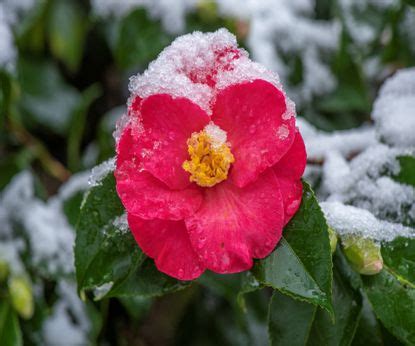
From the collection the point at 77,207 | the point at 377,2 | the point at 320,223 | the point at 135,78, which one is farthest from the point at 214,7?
the point at 320,223

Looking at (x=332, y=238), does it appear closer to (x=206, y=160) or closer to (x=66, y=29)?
(x=206, y=160)

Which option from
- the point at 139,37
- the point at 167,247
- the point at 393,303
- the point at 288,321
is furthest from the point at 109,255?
the point at 139,37

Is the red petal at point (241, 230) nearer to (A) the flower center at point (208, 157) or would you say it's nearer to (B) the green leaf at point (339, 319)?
(A) the flower center at point (208, 157)

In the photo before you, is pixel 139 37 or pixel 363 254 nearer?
pixel 363 254

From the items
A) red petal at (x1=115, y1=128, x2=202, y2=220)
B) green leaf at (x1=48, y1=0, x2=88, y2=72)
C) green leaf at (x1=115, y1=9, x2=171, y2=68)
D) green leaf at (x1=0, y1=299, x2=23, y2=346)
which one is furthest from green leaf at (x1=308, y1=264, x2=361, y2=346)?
green leaf at (x1=48, y1=0, x2=88, y2=72)

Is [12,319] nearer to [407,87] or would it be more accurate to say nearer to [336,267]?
[336,267]

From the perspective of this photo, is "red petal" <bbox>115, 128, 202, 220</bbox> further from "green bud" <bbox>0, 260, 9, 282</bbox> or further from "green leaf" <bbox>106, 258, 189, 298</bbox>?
"green bud" <bbox>0, 260, 9, 282</bbox>

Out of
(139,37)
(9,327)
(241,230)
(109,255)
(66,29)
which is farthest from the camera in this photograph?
Answer: (66,29)

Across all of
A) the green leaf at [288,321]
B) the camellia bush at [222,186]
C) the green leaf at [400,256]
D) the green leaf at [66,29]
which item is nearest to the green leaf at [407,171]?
the camellia bush at [222,186]

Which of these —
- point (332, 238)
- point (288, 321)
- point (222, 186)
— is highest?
point (222, 186)
